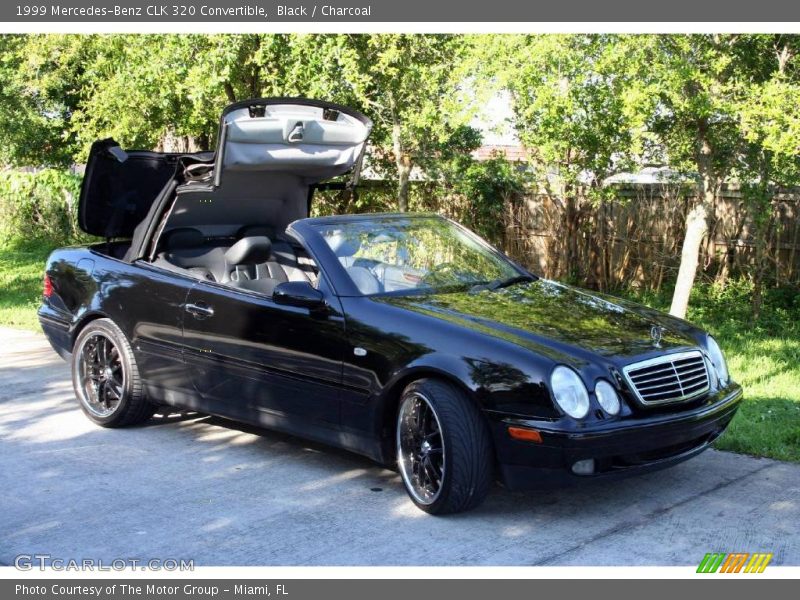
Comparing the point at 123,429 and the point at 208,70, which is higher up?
the point at 208,70

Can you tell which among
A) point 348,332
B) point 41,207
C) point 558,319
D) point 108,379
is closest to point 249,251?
point 108,379

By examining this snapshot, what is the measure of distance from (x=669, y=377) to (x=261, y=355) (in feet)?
7.79

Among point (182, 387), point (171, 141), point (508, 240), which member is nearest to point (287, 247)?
point (182, 387)

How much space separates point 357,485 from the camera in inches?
233

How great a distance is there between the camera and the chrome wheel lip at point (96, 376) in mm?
7246

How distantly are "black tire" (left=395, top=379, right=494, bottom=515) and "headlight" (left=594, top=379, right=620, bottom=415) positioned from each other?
22.8 inches

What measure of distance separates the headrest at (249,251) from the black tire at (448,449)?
2217 mm

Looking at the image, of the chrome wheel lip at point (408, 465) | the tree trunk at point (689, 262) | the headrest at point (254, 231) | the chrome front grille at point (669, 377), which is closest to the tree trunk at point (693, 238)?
the tree trunk at point (689, 262)

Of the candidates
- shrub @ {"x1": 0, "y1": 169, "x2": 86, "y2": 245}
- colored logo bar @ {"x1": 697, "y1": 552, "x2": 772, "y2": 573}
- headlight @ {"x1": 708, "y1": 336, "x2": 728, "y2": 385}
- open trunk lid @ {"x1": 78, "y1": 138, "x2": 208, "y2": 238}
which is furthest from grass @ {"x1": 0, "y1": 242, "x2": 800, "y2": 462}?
shrub @ {"x1": 0, "y1": 169, "x2": 86, "y2": 245}

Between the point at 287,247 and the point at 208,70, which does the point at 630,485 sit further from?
the point at 208,70

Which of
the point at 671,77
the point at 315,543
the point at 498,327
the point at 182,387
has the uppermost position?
the point at 671,77

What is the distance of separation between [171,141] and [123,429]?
11.0 meters

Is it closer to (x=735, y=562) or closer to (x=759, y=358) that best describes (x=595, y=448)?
(x=735, y=562)

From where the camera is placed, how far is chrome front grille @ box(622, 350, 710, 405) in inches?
202
